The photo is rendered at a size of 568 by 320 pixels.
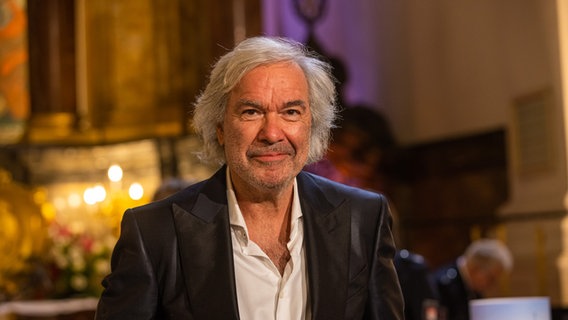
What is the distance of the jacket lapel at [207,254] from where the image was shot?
2.52m

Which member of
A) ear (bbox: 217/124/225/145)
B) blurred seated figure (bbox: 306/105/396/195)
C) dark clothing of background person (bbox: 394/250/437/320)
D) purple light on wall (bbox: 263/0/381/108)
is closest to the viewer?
ear (bbox: 217/124/225/145)

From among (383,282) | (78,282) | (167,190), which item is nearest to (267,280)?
(383,282)

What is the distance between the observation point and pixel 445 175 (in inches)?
480

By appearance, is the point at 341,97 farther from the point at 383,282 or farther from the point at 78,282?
the point at 383,282

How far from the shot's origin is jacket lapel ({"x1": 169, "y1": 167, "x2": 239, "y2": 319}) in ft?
8.27

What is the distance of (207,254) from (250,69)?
0.42 m

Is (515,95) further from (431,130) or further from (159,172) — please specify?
(159,172)

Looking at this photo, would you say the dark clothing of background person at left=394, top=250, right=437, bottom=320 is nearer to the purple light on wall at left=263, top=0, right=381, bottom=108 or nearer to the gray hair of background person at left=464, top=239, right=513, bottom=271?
the gray hair of background person at left=464, top=239, right=513, bottom=271

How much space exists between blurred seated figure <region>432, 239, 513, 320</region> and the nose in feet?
18.8

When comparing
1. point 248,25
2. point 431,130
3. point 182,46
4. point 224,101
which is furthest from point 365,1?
point 224,101

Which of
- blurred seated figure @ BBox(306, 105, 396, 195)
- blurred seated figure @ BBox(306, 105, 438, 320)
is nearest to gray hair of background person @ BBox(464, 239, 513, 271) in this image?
blurred seated figure @ BBox(306, 105, 438, 320)

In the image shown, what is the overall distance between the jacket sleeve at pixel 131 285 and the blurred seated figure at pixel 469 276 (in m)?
5.73

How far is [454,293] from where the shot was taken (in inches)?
322

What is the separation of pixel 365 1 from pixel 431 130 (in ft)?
6.17
